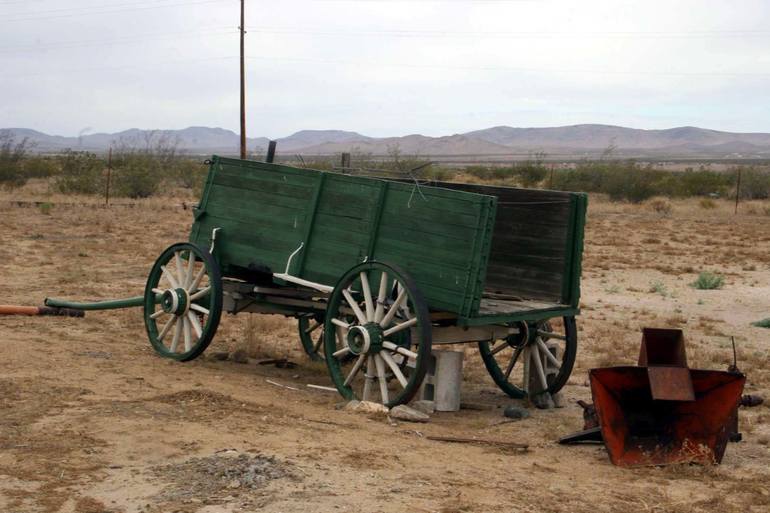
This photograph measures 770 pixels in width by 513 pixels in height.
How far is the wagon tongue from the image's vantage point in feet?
20.9

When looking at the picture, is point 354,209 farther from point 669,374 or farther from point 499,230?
point 669,374

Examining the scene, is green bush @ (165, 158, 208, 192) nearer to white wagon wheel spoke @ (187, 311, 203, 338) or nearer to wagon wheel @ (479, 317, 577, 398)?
white wagon wheel spoke @ (187, 311, 203, 338)

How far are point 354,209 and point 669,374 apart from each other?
2.73 metres

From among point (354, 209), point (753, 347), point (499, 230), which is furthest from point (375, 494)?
point (753, 347)

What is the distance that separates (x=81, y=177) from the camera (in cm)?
3659

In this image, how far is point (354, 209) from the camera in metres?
7.86

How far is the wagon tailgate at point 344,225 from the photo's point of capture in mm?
7168

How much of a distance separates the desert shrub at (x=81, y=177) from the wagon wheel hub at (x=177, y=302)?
28.0 m

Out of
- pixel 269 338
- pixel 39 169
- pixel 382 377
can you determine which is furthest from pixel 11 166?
pixel 382 377

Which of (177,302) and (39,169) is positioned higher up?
(39,169)

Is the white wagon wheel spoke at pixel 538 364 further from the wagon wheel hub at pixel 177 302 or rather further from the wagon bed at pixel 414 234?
the wagon wheel hub at pixel 177 302

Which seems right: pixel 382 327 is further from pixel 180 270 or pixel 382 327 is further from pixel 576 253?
pixel 180 270

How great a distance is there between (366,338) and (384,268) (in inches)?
20.9

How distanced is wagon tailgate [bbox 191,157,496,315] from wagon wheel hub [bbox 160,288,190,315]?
0.46 metres
